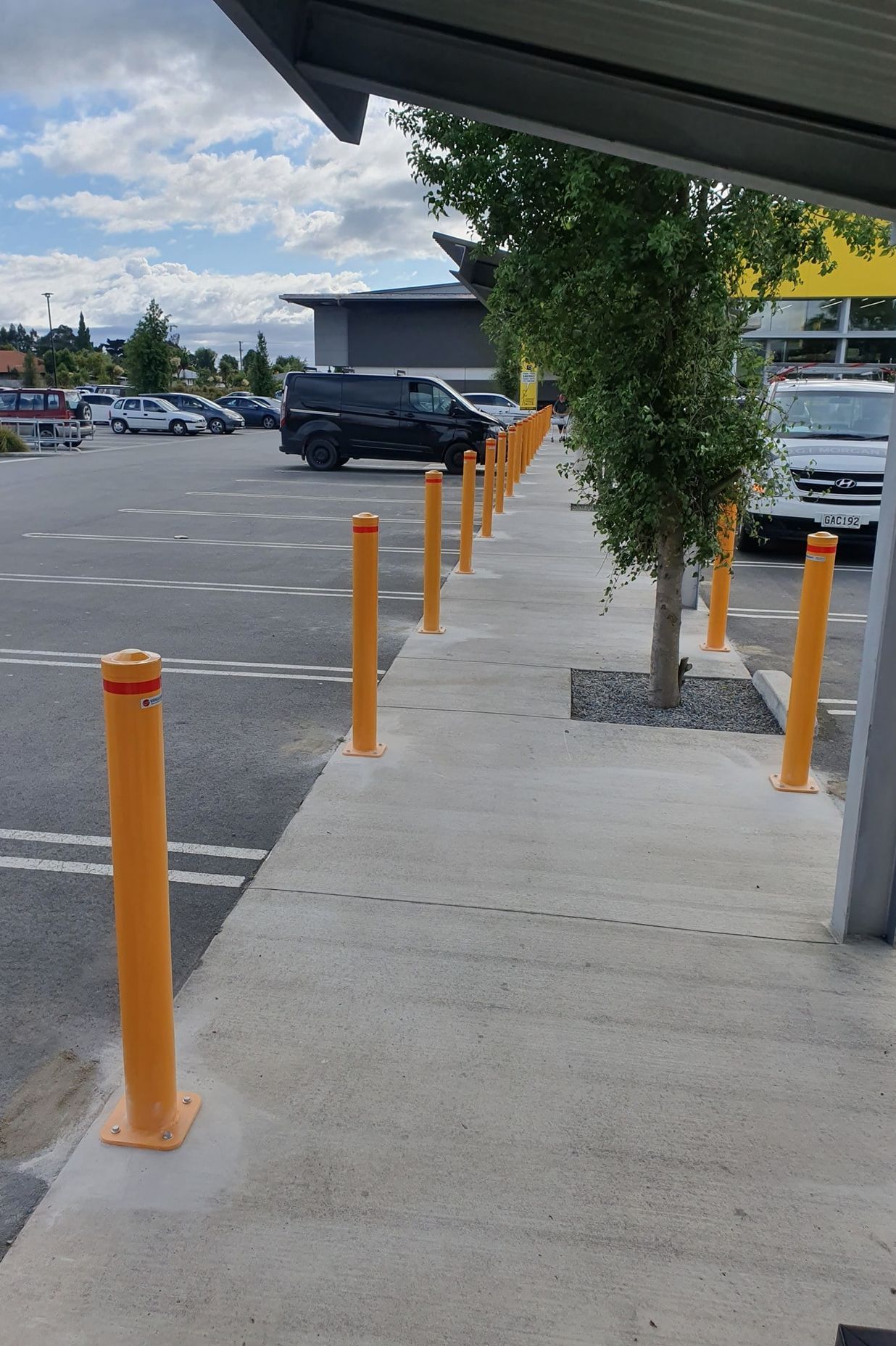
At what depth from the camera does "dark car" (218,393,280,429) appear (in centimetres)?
4878

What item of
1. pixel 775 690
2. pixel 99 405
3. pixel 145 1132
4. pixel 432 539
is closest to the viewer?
pixel 145 1132

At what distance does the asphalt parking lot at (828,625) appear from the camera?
6.35 metres

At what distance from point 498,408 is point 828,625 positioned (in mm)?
31874

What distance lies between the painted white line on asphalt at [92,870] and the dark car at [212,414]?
138 ft

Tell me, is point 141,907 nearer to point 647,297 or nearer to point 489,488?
point 647,297

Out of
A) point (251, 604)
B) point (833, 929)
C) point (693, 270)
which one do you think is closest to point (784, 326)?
point (251, 604)

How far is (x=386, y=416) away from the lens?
74.6ft

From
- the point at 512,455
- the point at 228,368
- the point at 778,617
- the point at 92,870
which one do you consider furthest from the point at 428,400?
the point at 228,368

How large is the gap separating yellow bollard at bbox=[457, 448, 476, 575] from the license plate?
4.13 metres

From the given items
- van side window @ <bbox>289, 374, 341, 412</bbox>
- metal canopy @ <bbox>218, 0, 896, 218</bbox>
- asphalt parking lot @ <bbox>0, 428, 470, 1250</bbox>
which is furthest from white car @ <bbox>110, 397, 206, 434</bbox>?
metal canopy @ <bbox>218, 0, 896, 218</bbox>

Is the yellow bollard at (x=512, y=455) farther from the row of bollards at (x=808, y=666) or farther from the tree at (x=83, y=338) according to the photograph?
the tree at (x=83, y=338)

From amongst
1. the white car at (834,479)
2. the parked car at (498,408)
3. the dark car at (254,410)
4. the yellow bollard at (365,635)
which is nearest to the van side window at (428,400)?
the white car at (834,479)

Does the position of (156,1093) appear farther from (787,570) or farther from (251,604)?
(787,570)

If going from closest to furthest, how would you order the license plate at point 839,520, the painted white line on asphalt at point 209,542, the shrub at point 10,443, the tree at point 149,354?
the license plate at point 839,520 < the painted white line on asphalt at point 209,542 < the shrub at point 10,443 < the tree at point 149,354
